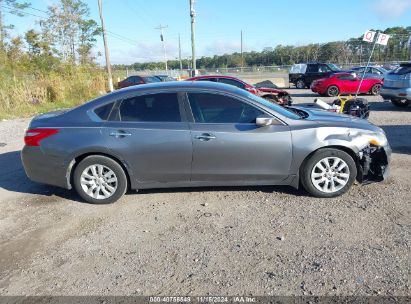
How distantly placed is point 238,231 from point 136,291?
1.41 m

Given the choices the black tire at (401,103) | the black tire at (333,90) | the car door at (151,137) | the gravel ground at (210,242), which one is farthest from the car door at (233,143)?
the black tire at (333,90)

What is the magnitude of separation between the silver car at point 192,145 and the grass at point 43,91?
38.2ft

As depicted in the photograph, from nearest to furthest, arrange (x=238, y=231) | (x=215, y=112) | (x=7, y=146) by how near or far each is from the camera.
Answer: (x=238, y=231) < (x=215, y=112) < (x=7, y=146)

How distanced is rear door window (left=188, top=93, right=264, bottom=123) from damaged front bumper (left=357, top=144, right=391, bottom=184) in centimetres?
154

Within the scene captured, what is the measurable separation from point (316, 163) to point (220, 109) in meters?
1.46

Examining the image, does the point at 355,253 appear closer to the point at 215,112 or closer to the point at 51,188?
the point at 215,112

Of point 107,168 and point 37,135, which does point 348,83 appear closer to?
point 107,168

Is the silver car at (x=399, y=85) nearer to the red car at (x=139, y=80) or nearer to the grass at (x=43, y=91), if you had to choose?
the grass at (x=43, y=91)

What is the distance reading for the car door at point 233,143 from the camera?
4.63 metres

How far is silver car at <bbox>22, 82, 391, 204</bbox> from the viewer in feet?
15.3

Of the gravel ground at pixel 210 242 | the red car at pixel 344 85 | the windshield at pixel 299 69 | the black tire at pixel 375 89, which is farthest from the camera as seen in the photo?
the windshield at pixel 299 69

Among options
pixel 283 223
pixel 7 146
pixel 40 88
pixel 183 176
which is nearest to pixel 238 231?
pixel 283 223

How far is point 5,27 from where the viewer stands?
36562mm

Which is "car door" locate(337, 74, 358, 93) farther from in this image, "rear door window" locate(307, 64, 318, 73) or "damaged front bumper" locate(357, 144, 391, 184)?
"damaged front bumper" locate(357, 144, 391, 184)
